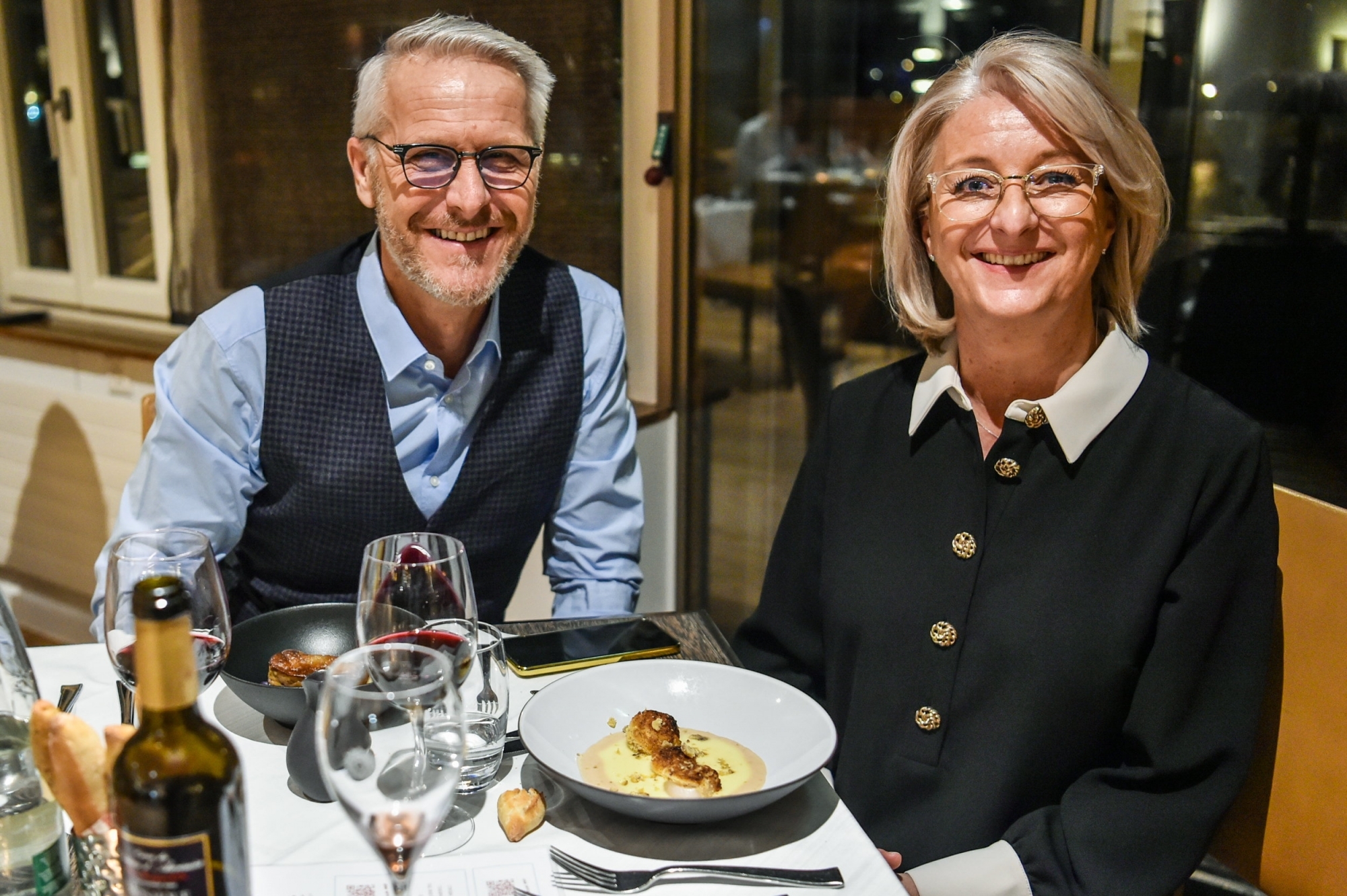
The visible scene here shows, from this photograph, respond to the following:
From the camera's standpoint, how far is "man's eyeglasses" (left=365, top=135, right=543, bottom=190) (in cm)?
167

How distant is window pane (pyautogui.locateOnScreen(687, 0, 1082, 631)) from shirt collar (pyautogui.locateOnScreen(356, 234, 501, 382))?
116 cm

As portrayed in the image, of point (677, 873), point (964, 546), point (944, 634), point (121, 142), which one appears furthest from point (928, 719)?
point (121, 142)

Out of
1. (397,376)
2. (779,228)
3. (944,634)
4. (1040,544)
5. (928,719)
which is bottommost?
(928,719)

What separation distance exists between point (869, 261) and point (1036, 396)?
1.37m

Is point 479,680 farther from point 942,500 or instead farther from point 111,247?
point 111,247

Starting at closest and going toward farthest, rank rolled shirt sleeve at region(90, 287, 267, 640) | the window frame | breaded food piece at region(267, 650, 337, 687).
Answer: breaded food piece at region(267, 650, 337, 687) < rolled shirt sleeve at region(90, 287, 267, 640) < the window frame

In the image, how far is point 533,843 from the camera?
96cm

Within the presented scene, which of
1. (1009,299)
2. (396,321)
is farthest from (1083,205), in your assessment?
(396,321)

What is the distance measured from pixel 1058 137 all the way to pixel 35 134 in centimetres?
336

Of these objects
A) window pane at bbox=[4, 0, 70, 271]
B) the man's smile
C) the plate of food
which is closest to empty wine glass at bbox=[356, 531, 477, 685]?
the plate of food

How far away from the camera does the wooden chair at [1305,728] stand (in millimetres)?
1164

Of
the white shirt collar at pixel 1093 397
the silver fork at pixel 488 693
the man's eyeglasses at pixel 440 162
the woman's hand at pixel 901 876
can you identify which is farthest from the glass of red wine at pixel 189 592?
the white shirt collar at pixel 1093 397

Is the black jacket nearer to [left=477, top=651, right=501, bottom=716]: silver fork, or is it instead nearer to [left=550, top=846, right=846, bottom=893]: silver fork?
[left=550, top=846, right=846, bottom=893]: silver fork

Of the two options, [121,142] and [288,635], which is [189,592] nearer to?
[288,635]
